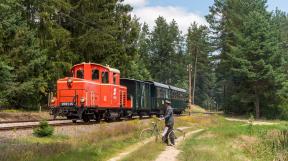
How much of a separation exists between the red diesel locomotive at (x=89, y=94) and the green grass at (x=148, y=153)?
8755mm

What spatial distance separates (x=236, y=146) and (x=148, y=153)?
1106cm

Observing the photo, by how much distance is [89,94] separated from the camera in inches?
1238

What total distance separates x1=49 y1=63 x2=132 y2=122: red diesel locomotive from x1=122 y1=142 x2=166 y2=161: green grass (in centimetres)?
876

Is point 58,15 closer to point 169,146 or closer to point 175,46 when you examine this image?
point 169,146

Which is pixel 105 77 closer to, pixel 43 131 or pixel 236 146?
pixel 236 146

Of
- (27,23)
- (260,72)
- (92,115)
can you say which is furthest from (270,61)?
(92,115)

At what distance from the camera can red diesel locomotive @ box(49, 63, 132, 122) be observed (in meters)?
30.5

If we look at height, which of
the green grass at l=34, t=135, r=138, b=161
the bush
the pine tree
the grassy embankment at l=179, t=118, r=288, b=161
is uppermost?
the pine tree

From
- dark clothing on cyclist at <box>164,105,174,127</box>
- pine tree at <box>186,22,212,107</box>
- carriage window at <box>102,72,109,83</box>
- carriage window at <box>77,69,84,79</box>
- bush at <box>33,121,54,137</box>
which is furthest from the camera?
pine tree at <box>186,22,212,107</box>

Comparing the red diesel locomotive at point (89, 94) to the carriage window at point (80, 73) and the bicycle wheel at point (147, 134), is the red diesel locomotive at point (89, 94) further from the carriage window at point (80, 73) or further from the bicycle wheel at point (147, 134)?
the bicycle wheel at point (147, 134)

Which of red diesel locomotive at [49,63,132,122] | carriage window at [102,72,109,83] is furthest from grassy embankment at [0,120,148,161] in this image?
carriage window at [102,72,109,83]

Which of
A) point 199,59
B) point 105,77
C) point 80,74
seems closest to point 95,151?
point 80,74

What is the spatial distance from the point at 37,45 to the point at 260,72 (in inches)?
1372

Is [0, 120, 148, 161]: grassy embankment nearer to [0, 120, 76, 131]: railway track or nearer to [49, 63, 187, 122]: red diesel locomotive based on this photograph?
[0, 120, 76, 131]: railway track
